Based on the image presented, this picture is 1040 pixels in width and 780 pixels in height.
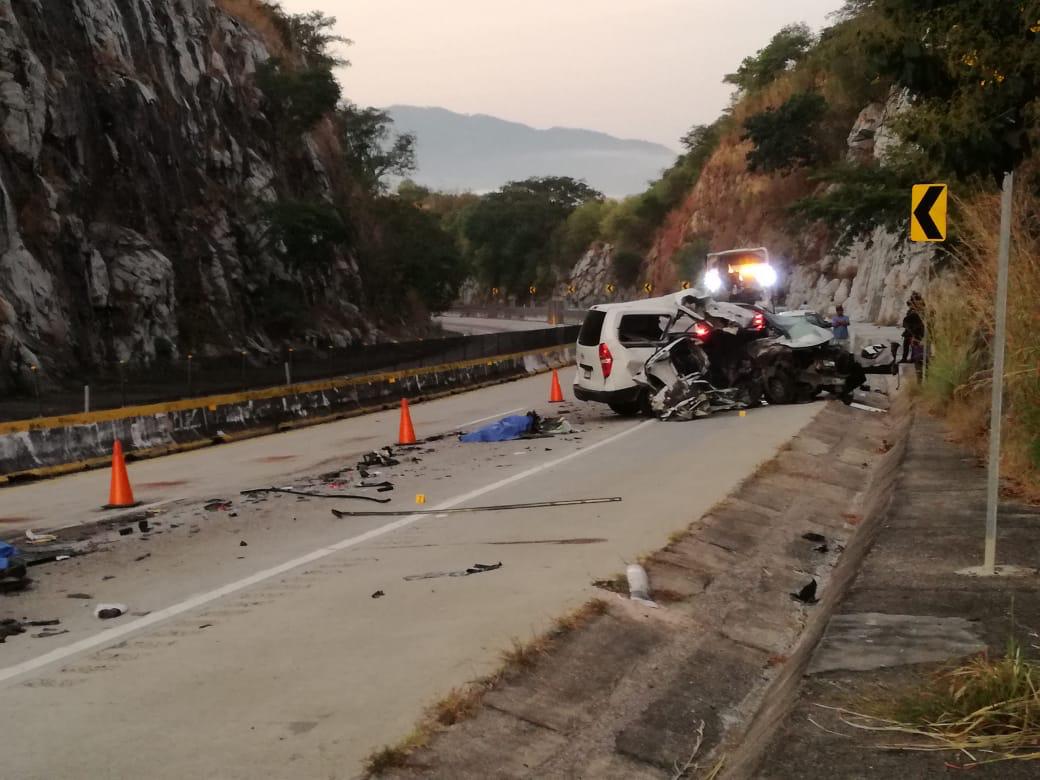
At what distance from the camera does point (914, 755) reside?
433 centimetres

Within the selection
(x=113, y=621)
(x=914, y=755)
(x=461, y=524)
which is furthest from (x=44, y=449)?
(x=914, y=755)

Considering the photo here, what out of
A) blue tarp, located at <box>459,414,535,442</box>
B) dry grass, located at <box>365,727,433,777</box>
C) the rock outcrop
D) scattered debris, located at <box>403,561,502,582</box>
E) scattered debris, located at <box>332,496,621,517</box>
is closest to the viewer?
dry grass, located at <box>365,727,433,777</box>

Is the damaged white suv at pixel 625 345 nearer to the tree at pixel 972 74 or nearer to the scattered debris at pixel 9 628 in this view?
the tree at pixel 972 74

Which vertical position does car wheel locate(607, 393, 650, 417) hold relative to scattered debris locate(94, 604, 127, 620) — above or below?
below

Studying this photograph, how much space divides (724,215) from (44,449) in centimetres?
8064

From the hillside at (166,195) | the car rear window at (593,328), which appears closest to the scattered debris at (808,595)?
the car rear window at (593,328)

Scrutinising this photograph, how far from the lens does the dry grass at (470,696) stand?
15.9ft

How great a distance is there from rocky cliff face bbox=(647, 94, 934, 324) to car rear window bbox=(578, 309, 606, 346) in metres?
27.5

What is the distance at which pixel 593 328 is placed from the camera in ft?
67.6

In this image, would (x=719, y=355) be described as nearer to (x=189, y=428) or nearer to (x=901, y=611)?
(x=189, y=428)

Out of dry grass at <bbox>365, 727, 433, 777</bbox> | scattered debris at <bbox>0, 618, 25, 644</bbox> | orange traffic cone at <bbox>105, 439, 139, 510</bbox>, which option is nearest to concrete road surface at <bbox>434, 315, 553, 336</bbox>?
orange traffic cone at <bbox>105, 439, 139, 510</bbox>

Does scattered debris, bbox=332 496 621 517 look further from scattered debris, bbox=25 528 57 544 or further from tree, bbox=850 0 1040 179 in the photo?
tree, bbox=850 0 1040 179

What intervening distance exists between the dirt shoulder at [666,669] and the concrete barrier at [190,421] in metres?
9.70

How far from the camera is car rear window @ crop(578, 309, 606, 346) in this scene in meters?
20.4
